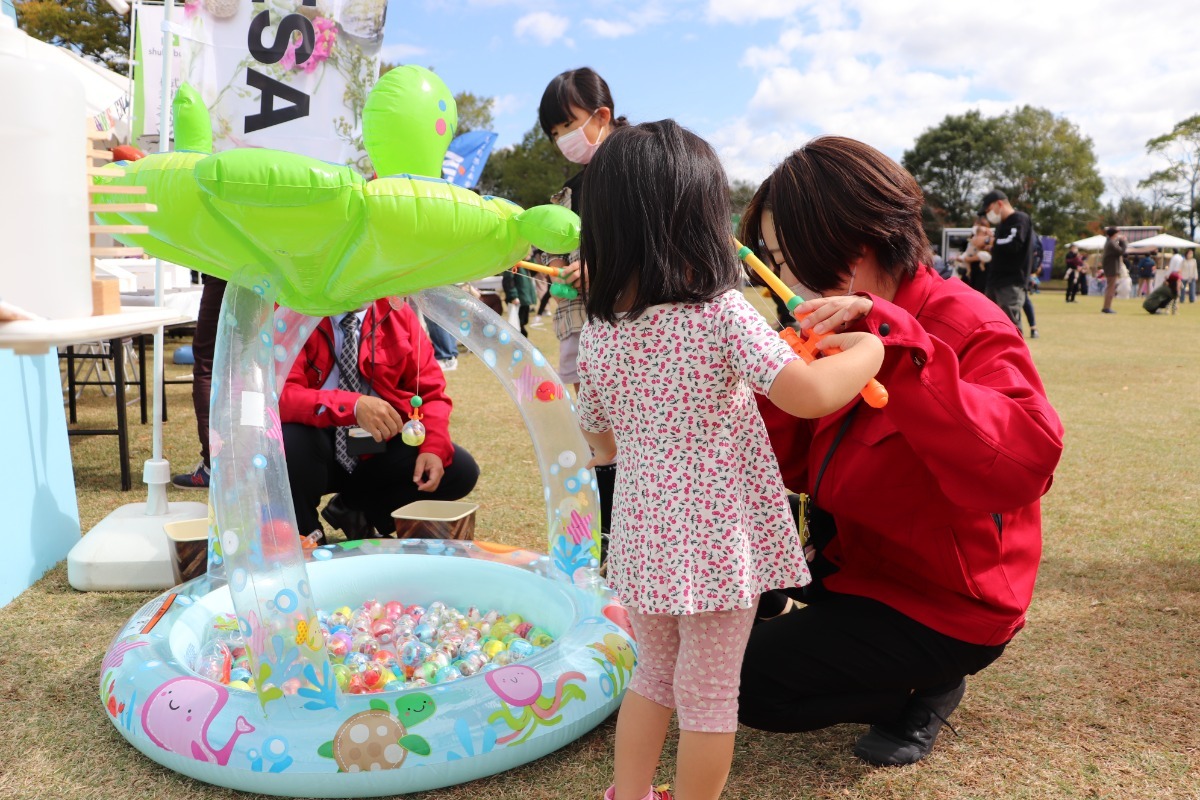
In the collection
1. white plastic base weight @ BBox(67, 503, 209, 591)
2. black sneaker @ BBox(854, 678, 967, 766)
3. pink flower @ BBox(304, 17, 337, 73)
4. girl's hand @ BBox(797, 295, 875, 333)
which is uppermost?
pink flower @ BBox(304, 17, 337, 73)

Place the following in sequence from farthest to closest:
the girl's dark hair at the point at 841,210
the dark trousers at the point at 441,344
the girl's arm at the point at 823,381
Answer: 1. the dark trousers at the point at 441,344
2. the girl's dark hair at the point at 841,210
3. the girl's arm at the point at 823,381

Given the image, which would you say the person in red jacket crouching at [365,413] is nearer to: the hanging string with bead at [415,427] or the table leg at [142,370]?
the hanging string with bead at [415,427]

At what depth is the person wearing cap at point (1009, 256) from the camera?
27.9 feet

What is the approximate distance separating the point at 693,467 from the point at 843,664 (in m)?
0.60

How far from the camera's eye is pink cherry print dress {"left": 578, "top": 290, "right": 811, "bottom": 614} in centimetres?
153

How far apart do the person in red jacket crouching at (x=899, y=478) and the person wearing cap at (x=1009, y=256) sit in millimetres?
7354

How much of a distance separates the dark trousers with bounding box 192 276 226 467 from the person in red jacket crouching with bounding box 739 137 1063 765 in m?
2.82

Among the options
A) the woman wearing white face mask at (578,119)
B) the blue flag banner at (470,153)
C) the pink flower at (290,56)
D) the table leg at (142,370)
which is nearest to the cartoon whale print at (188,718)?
the woman wearing white face mask at (578,119)

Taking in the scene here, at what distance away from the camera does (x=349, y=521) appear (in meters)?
3.39

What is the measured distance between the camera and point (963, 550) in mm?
1736

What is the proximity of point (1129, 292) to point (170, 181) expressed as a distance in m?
26.6

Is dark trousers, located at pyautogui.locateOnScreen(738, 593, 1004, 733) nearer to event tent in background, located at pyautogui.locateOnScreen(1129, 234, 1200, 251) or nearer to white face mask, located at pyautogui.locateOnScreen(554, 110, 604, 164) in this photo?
white face mask, located at pyautogui.locateOnScreen(554, 110, 604, 164)

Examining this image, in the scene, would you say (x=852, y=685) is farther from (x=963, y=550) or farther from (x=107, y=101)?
(x=107, y=101)

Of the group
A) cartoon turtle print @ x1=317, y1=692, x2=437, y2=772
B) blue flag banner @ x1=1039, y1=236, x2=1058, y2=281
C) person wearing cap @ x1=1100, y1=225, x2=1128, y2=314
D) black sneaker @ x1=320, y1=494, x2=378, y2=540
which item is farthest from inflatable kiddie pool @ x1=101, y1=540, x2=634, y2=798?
blue flag banner @ x1=1039, y1=236, x2=1058, y2=281
